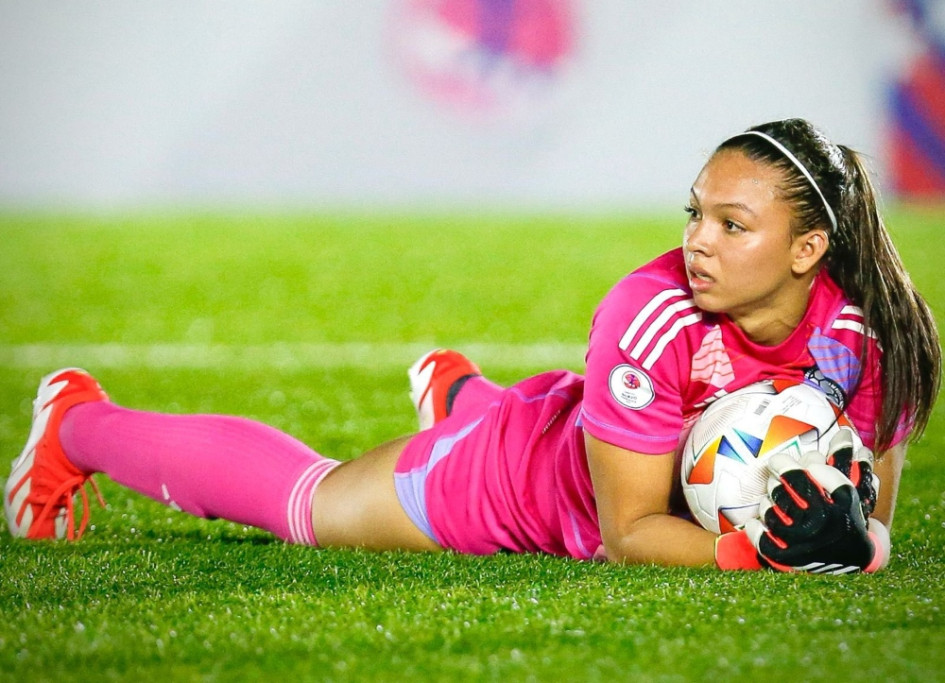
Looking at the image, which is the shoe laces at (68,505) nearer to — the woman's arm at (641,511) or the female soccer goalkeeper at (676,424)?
the female soccer goalkeeper at (676,424)

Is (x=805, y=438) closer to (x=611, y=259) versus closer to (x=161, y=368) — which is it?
(x=161, y=368)

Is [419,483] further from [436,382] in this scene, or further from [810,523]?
[810,523]

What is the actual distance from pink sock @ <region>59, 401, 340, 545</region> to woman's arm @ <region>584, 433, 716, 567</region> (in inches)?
32.9

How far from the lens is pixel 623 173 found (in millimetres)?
18078

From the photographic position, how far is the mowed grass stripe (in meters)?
6.89

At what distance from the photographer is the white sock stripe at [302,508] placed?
3355 millimetres

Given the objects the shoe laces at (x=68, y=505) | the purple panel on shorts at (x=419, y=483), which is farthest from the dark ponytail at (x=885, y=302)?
the shoe laces at (x=68, y=505)

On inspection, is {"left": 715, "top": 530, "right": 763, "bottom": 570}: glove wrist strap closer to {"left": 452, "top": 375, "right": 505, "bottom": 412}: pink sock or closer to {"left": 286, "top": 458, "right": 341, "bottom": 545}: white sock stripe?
{"left": 286, "top": 458, "right": 341, "bottom": 545}: white sock stripe

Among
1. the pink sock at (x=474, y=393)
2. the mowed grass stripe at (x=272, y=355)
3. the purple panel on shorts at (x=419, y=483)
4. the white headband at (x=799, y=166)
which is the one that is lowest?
the mowed grass stripe at (x=272, y=355)

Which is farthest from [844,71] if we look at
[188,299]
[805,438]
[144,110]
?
[805,438]

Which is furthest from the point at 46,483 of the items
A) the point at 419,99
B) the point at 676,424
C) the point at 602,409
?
the point at 419,99

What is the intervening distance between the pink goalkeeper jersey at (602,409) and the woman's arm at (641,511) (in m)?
0.04

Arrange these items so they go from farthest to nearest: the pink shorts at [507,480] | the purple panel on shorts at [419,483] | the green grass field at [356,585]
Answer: the purple panel on shorts at [419,483] < the pink shorts at [507,480] < the green grass field at [356,585]

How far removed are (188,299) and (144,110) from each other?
28.7 feet
